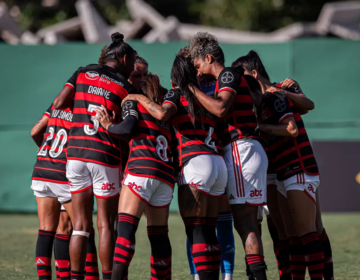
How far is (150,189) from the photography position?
451 centimetres

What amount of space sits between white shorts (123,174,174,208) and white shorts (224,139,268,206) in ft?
1.70

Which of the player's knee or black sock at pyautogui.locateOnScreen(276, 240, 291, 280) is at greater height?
the player's knee

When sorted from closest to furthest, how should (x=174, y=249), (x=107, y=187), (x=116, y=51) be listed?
(x=107, y=187)
(x=116, y=51)
(x=174, y=249)

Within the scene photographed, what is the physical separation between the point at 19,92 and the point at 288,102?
7533 mm

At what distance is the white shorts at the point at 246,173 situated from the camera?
4645 millimetres

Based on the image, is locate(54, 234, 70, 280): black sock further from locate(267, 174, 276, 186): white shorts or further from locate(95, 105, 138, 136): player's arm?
locate(267, 174, 276, 186): white shorts

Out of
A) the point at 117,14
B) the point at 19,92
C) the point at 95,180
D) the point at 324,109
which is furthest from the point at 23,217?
the point at 117,14

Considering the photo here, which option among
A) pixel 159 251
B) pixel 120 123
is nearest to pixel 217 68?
pixel 120 123

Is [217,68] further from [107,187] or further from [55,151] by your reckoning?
[55,151]

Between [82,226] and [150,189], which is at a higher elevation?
[150,189]

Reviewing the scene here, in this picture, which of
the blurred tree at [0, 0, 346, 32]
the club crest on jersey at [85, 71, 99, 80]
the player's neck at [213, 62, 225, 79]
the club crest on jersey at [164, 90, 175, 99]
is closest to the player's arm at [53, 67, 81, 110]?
the club crest on jersey at [85, 71, 99, 80]

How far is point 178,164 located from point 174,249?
130 inches

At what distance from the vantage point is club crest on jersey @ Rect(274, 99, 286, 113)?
489 cm

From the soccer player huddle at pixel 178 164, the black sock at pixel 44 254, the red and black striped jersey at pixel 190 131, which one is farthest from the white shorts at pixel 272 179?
the black sock at pixel 44 254
